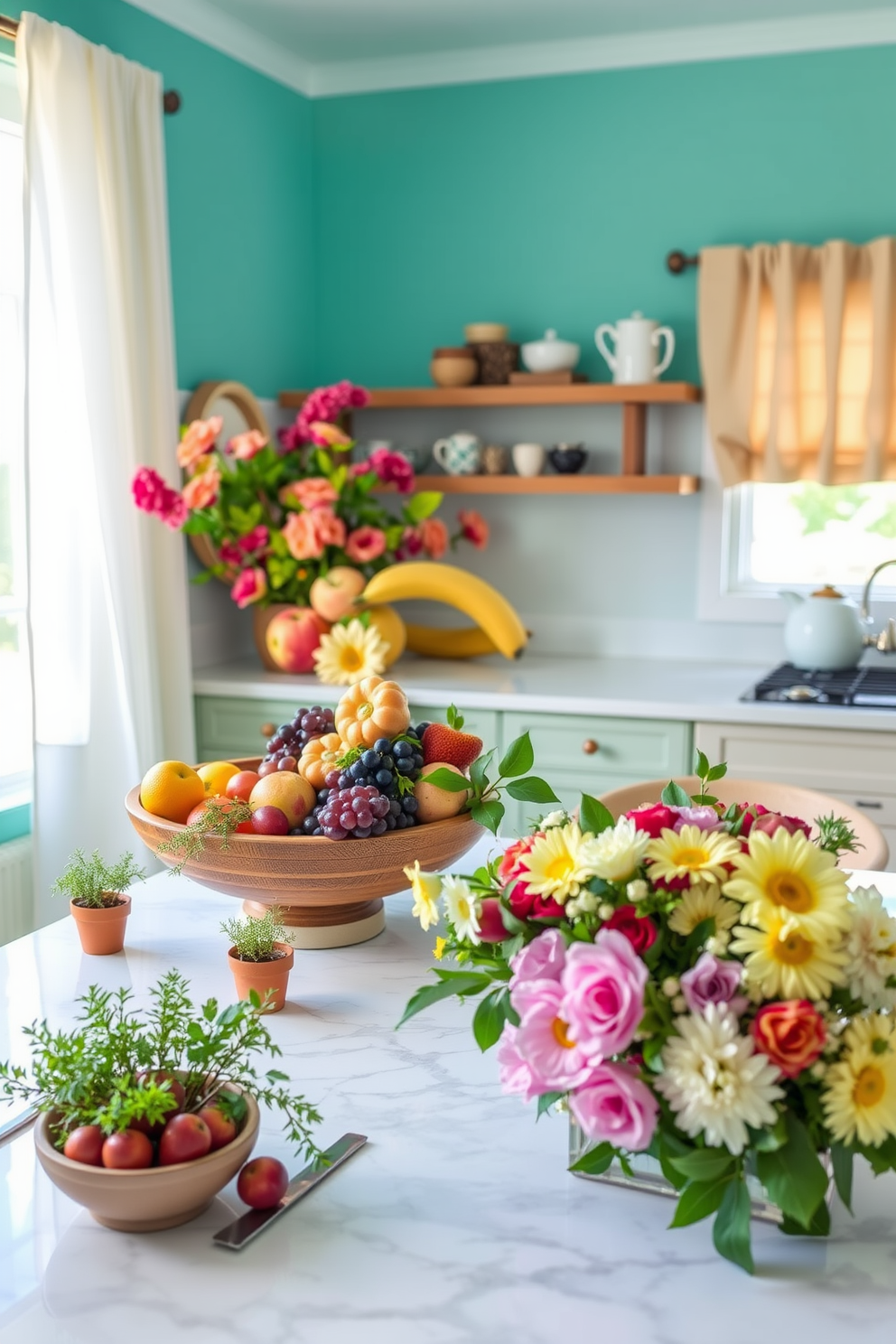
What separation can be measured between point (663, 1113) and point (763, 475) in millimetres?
2695

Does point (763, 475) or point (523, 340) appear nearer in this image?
point (763, 475)

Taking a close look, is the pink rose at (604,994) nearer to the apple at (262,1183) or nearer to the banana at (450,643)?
the apple at (262,1183)

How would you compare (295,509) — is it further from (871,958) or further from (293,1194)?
Result: (871,958)

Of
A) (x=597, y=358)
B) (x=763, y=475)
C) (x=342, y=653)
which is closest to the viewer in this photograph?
(x=342, y=653)

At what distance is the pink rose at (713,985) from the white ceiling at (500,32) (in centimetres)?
A: 290

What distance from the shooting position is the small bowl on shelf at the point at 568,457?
3.53 meters

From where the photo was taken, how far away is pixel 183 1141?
0.99m

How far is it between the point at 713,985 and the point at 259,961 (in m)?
0.60

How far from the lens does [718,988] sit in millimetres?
939

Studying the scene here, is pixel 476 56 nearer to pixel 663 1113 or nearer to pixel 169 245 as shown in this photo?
pixel 169 245

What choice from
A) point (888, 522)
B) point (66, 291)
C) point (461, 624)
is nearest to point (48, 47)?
point (66, 291)

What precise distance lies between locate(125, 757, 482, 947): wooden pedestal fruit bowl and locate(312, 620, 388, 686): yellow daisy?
158cm

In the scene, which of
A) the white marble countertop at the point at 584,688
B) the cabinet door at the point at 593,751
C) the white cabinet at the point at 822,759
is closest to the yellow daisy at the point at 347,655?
the white marble countertop at the point at 584,688

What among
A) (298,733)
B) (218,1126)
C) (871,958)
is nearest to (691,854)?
(871,958)
